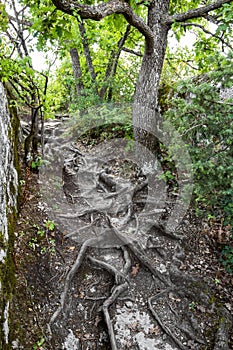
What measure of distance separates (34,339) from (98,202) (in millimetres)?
3662

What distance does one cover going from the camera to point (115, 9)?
5.46 meters

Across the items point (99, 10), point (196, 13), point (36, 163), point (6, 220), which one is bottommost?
point (6, 220)

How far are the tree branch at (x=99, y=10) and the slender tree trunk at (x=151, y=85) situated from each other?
47cm

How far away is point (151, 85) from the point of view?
23.4 feet

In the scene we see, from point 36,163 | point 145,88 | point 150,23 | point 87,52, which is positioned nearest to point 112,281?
point 36,163

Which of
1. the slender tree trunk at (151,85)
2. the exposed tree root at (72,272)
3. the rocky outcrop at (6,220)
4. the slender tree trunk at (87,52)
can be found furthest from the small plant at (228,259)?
the slender tree trunk at (87,52)

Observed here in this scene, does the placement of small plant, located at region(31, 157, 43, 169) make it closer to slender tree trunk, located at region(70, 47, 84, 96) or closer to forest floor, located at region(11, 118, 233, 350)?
forest floor, located at region(11, 118, 233, 350)

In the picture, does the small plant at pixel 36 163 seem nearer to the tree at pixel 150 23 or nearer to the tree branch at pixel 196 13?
the tree at pixel 150 23

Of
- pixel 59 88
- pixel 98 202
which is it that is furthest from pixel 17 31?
pixel 59 88

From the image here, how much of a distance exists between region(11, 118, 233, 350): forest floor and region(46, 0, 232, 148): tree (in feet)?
7.23

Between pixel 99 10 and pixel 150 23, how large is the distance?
1.82 m

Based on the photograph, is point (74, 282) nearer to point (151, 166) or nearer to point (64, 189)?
point (64, 189)

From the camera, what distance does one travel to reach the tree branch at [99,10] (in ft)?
16.2

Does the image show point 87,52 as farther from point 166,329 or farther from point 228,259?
A: point 166,329
